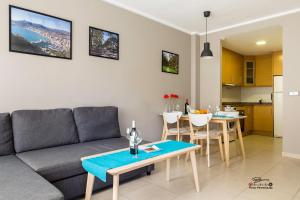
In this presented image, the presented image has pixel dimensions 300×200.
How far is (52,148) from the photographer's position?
2.24 m

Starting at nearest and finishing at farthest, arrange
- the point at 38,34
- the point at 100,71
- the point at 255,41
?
1. the point at 38,34
2. the point at 100,71
3. the point at 255,41

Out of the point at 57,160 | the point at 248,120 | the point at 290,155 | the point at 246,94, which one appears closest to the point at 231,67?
the point at 246,94

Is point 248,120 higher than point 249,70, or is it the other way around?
point 249,70

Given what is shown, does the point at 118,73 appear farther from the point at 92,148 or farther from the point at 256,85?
the point at 256,85

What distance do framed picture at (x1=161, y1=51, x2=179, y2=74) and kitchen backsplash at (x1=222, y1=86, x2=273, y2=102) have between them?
2.13 meters

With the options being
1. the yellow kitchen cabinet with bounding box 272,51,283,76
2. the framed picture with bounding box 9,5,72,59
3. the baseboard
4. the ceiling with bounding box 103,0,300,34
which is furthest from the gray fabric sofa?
the yellow kitchen cabinet with bounding box 272,51,283,76

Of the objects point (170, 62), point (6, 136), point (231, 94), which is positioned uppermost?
point (170, 62)

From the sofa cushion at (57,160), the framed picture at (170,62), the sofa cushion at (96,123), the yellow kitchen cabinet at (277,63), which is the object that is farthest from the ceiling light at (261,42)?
the sofa cushion at (57,160)

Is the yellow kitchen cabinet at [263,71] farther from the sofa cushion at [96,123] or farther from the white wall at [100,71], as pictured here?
the sofa cushion at [96,123]

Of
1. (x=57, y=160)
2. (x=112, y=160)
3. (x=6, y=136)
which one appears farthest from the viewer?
(x=6, y=136)

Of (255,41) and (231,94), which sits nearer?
(255,41)

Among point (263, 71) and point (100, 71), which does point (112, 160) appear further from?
point (263, 71)

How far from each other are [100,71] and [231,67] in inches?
150

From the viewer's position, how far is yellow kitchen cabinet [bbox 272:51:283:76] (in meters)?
5.52
